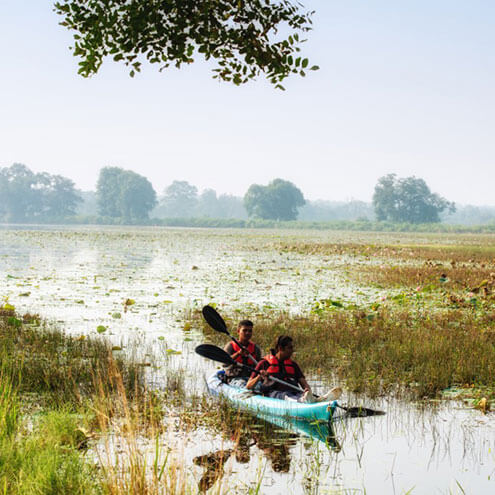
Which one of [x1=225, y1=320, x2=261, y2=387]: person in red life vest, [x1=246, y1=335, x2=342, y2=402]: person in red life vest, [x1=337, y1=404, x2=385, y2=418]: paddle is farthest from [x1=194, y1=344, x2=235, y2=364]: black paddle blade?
[x1=337, y1=404, x2=385, y2=418]: paddle

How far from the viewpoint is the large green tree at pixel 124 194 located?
152 metres

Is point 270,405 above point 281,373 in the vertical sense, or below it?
below

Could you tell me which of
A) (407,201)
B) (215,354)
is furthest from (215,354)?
(407,201)

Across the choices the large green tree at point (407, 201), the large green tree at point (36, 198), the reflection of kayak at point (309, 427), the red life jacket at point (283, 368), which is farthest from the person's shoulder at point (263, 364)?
the large green tree at point (36, 198)

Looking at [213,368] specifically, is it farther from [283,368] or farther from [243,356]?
[283,368]

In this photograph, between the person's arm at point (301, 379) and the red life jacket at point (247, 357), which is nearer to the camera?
the person's arm at point (301, 379)

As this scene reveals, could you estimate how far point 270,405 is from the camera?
8062 mm

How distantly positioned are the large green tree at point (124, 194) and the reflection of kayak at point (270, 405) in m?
144

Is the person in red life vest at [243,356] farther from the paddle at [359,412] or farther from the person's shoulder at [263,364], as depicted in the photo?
the paddle at [359,412]

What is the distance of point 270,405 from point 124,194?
147m

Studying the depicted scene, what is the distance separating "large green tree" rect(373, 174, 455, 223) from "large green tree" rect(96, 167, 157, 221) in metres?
54.1

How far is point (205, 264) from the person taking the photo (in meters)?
31.0

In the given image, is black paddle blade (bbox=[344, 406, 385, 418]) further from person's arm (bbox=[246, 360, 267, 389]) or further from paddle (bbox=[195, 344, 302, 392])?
paddle (bbox=[195, 344, 302, 392])

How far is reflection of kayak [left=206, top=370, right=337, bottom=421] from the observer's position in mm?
7520
